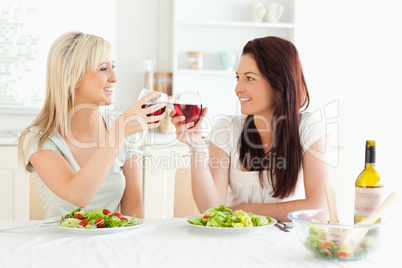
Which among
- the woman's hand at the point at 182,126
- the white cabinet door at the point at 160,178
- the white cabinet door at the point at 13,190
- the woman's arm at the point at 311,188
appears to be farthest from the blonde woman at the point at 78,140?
the white cabinet door at the point at 13,190

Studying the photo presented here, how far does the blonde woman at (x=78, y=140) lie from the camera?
1.61 m

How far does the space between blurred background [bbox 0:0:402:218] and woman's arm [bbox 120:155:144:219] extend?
5.10 ft

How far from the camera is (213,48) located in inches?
143

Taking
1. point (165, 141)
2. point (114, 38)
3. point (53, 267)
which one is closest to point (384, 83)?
point (165, 141)

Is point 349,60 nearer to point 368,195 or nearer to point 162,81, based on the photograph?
point 162,81

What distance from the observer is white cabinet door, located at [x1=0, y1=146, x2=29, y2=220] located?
119 inches

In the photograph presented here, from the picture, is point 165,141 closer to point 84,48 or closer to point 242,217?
point 84,48

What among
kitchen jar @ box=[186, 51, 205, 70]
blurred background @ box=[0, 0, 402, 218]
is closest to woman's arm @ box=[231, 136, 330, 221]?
blurred background @ box=[0, 0, 402, 218]

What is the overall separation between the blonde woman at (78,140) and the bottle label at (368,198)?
0.71m

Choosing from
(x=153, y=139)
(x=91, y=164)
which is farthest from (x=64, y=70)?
(x=153, y=139)

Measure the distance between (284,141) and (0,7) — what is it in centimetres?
241

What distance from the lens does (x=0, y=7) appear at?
135 inches

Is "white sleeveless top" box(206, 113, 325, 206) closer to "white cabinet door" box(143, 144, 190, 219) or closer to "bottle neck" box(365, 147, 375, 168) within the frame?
"bottle neck" box(365, 147, 375, 168)

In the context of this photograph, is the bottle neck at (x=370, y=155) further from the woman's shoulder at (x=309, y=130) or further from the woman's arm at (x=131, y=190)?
the woman's arm at (x=131, y=190)
